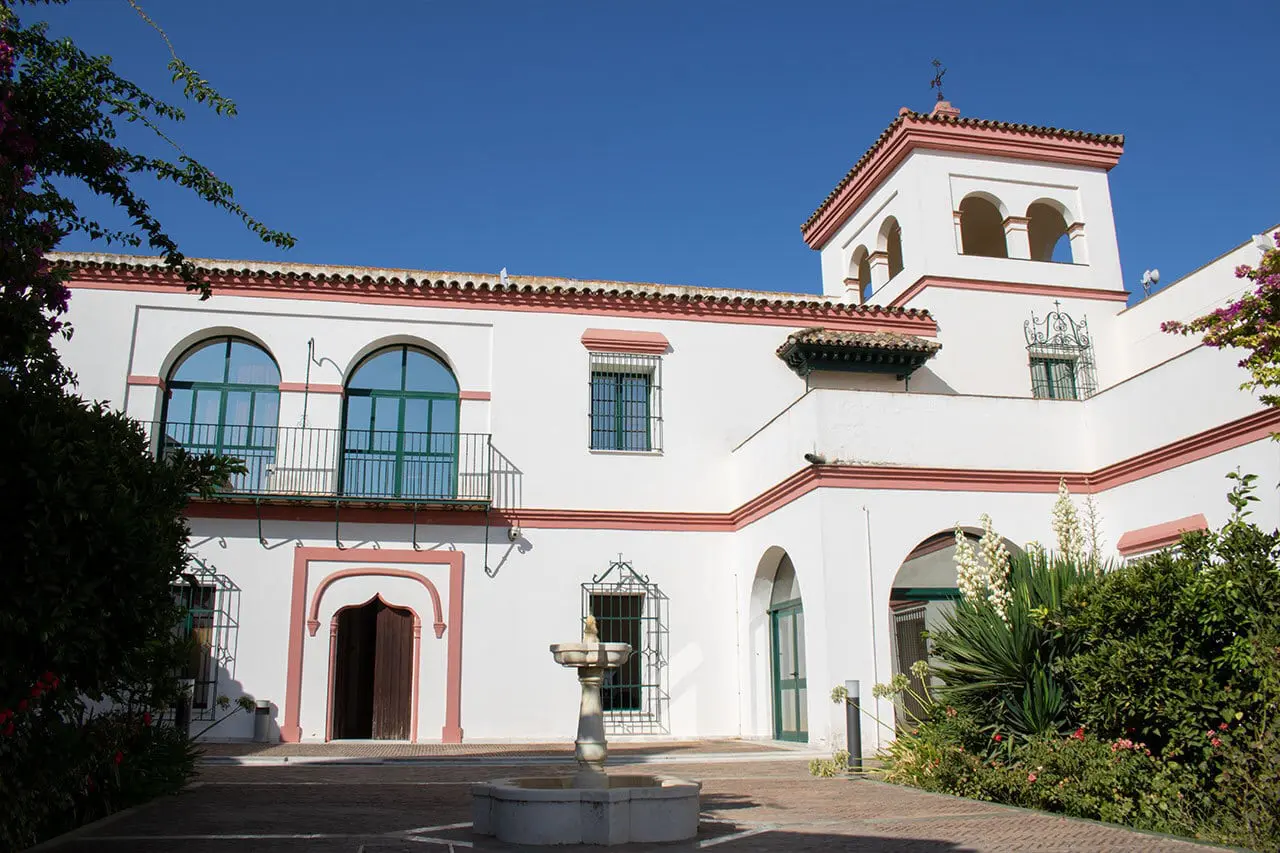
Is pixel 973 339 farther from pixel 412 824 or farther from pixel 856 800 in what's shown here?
pixel 412 824

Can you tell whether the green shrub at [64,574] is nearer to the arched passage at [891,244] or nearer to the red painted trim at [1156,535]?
the red painted trim at [1156,535]

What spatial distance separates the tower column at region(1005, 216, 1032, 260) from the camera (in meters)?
19.7

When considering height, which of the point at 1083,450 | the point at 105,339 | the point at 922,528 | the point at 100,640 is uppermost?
the point at 105,339

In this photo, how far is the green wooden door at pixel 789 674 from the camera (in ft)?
49.4

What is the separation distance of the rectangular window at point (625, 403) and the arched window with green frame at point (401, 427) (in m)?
2.32

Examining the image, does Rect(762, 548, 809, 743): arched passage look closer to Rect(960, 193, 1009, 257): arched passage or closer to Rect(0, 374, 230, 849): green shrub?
Rect(960, 193, 1009, 257): arched passage

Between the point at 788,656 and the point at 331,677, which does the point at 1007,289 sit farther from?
the point at 331,677

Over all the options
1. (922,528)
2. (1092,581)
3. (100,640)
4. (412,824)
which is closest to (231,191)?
(100,640)

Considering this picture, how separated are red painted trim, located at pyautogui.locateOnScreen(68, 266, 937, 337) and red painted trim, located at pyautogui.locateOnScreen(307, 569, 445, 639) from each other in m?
4.38

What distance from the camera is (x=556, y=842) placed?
6.84m

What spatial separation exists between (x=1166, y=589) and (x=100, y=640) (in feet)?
23.3

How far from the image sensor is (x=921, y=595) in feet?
50.5

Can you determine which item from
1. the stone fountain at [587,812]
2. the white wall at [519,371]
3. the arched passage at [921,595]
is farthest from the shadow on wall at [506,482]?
the stone fountain at [587,812]

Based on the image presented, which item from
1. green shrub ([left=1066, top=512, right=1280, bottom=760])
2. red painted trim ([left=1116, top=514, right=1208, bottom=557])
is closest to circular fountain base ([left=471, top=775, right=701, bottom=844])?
green shrub ([left=1066, top=512, right=1280, bottom=760])
